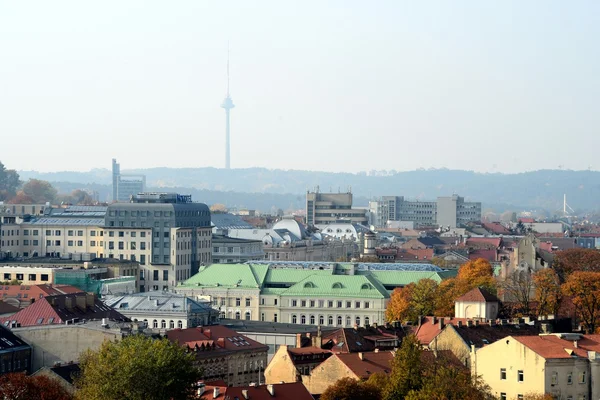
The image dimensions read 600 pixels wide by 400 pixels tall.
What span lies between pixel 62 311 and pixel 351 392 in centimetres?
3477

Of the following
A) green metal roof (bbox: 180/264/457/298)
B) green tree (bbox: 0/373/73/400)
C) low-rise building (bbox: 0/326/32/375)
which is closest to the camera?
green tree (bbox: 0/373/73/400)

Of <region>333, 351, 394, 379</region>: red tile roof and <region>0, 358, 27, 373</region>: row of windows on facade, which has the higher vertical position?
<region>333, 351, 394, 379</region>: red tile roof

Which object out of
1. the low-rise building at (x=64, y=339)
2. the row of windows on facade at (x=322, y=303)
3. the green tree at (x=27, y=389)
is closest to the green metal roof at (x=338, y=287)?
the row of windows on facade at (x=322, y=303)

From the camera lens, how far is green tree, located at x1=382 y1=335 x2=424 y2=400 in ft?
291

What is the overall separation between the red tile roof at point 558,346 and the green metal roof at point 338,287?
202 ft

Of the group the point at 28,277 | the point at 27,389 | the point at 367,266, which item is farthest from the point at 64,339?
the point at 367,266

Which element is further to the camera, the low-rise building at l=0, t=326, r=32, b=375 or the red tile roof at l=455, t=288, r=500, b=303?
the red tile roof at l=455, t=288, r=500, b=303

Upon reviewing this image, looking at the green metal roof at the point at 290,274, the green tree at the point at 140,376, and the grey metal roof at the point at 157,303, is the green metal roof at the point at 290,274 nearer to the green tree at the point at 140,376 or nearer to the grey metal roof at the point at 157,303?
the grey metal roof at the point at 157,303

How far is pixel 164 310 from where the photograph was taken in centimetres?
13412

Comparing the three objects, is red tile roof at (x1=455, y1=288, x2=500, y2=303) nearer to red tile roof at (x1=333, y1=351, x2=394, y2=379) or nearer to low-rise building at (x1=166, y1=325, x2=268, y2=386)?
low-rise building at (x1=166, y1=325, x2=268, y2=386)

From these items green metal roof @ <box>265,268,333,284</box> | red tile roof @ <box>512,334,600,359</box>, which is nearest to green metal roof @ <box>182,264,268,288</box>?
green metal roof @ <box>265,268,333,284</box>

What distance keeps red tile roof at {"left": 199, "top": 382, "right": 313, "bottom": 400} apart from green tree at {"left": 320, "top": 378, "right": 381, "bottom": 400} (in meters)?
1.87

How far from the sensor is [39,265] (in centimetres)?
17638

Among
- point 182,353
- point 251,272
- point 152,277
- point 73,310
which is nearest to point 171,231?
point 152,277
